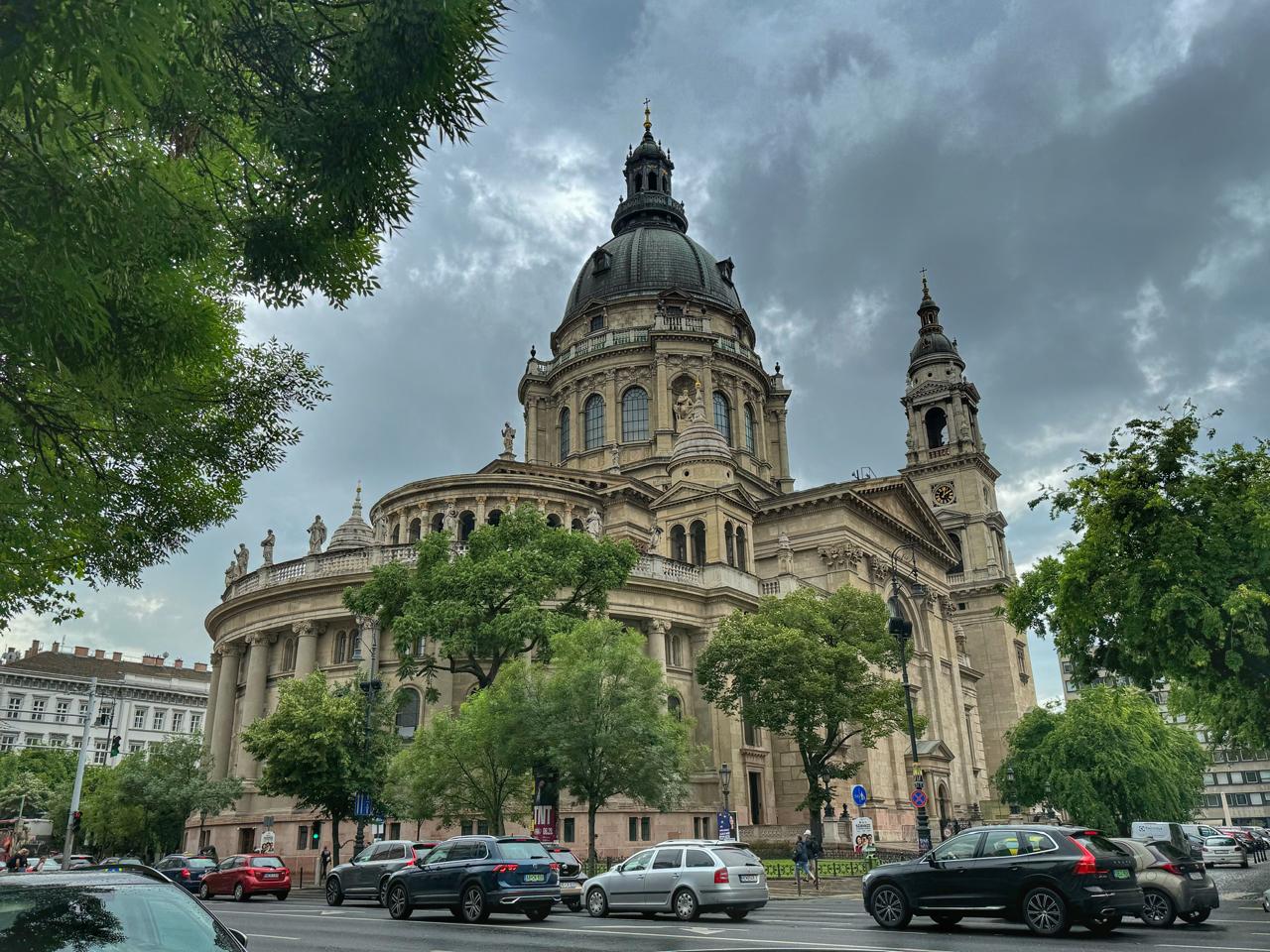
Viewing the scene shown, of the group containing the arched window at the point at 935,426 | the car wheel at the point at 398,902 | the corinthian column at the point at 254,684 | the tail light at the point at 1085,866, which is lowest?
the car wheel at the point at 398,902

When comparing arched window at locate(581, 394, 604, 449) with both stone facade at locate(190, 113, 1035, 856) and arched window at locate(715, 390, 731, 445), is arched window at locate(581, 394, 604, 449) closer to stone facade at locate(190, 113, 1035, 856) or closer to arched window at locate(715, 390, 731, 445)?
stone facade at locate(190, 113, 1035, 856)

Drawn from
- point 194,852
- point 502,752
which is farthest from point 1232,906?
point 194,852

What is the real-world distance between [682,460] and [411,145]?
4090 centimetres

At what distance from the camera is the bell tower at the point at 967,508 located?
72375 millimetres

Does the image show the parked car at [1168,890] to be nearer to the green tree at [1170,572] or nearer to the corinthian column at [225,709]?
the green tree at [1170,572]

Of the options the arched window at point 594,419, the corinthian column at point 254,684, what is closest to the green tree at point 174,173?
the corinthian column at point 254,684

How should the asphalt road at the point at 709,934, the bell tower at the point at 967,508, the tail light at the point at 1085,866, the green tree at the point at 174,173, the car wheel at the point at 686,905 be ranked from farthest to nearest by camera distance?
1. the bell tower at the point at 967,508
2. the car wheel at the point at 686,905
3. the tail light at the point at 1085,866
4. the asphalt road at the point at 709,934
5. the green tree at the point at 174,173

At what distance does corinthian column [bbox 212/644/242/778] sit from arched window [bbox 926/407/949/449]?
59.5 m

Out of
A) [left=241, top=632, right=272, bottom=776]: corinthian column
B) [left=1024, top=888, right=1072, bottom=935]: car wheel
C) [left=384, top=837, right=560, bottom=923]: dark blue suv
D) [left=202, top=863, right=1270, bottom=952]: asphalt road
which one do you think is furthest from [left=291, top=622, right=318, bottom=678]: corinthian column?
[left=1024, top=888, right=1072, bottom=935]: car wheel

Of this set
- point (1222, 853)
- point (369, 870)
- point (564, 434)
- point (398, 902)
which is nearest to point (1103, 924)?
point (398, 902)

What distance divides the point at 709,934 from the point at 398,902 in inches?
300

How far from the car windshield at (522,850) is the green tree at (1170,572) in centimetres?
1342

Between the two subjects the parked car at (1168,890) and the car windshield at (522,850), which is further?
the car windshield at (522,850)

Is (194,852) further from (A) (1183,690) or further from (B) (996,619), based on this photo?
(B) (996,619)
